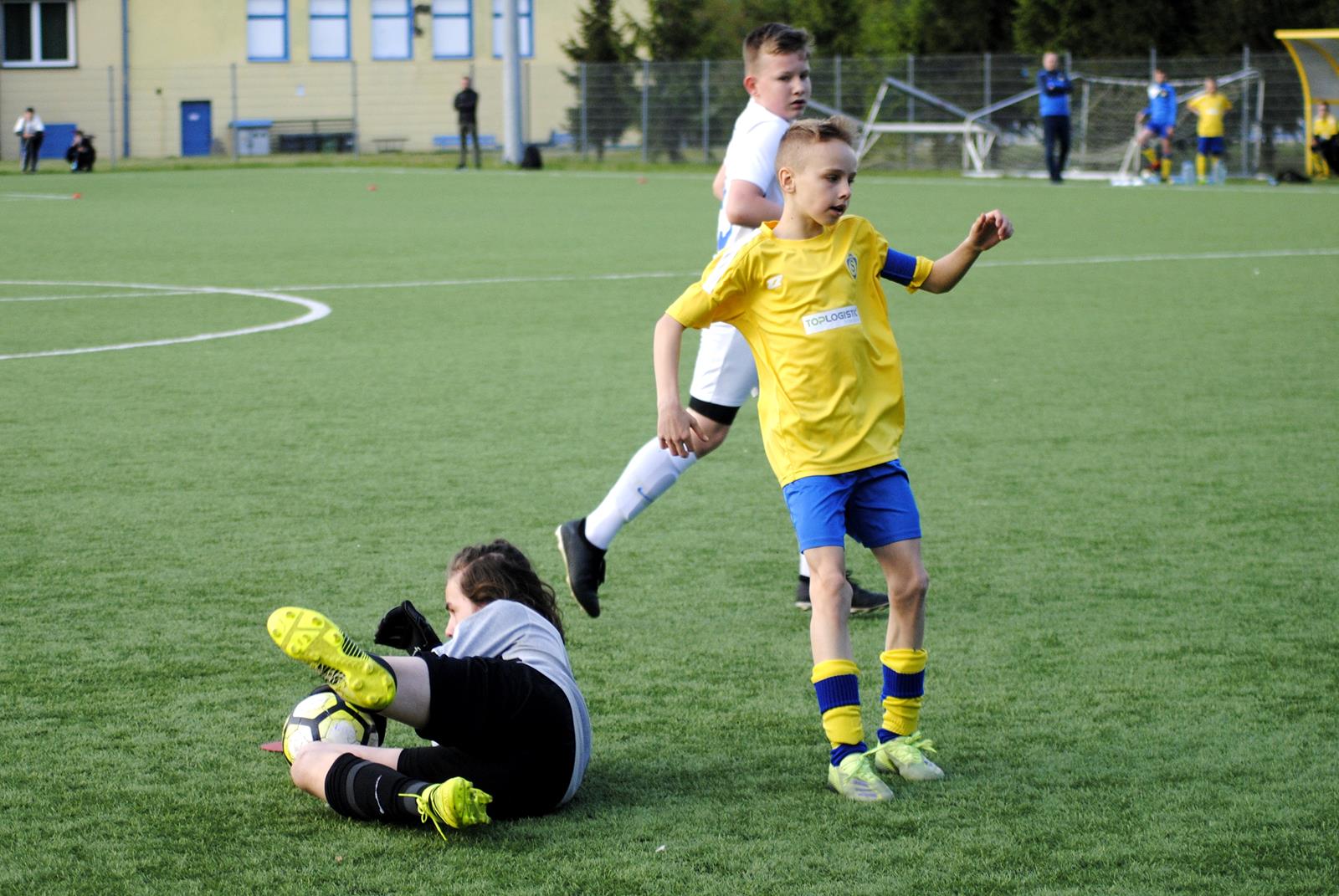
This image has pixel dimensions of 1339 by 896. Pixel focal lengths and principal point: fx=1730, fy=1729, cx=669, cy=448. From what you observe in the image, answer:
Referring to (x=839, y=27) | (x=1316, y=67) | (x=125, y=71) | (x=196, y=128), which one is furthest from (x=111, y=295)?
(x=125, y=71)

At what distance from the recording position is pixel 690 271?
631 inches

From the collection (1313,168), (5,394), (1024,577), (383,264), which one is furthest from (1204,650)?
(1313,168)

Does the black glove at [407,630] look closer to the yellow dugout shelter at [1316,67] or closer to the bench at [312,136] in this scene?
the yellow dugout shelter at [1316,67]

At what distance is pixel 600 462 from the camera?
7.60 metres

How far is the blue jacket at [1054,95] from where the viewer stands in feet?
100

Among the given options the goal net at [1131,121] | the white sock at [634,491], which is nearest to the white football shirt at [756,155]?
the white sock at [634,491]

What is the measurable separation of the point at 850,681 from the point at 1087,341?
26.1 ft

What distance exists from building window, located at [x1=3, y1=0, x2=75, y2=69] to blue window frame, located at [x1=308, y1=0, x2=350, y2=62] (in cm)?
721

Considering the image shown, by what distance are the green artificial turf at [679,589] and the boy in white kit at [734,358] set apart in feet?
0.69

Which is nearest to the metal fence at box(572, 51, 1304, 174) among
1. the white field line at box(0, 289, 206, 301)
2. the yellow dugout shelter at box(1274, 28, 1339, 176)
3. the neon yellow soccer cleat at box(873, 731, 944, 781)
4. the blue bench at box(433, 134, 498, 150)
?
the yellow dugout shelter at box(1274, 28, 1339, 176)

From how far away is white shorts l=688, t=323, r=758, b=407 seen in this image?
5.34 meters

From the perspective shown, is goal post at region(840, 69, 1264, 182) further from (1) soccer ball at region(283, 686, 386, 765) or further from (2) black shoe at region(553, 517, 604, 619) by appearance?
(1) soccer ball at region(283, 686, 386, 765)

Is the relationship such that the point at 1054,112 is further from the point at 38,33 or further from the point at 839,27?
the point at 38,33

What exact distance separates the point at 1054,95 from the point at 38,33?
34074 mm
